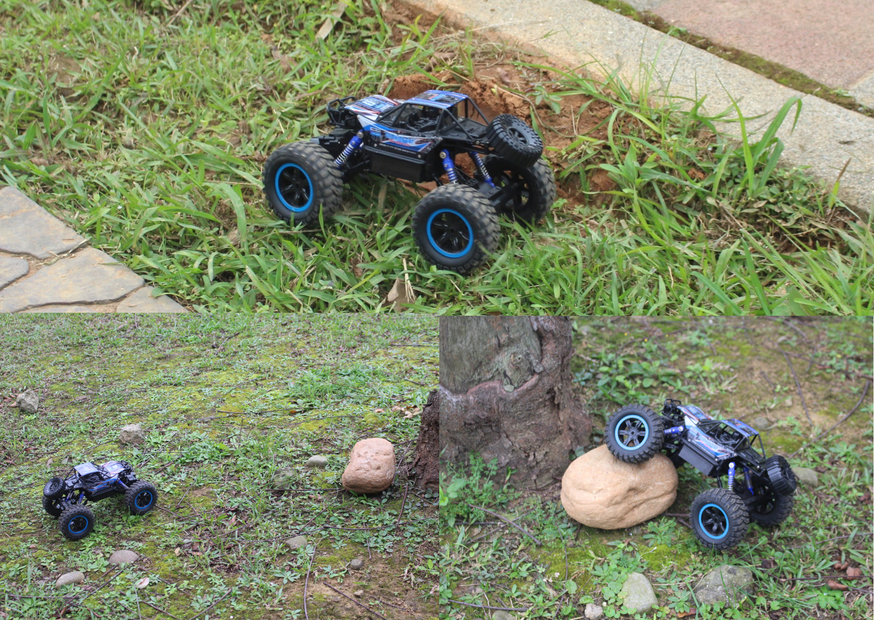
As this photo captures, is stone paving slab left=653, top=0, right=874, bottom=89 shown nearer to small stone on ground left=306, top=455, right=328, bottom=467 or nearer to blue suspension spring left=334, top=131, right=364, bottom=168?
blue suspension spring left=334, top=131, right=364, bottom=168

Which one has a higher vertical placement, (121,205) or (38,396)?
(121,205)

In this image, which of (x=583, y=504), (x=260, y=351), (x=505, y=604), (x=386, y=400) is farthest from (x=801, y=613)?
A: (x=260, y=351)

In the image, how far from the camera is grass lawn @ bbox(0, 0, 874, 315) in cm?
333

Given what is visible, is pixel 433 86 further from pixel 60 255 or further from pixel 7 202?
pixel 7 202

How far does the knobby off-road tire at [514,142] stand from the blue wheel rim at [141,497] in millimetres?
1942

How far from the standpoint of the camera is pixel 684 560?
8.42 ft

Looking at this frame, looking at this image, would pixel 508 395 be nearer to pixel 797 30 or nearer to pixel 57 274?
pixel 57 274

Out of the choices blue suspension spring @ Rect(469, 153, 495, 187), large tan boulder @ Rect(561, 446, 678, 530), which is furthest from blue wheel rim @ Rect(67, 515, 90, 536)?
blue suspension spring @ Rect(469, 153, 495, 187)

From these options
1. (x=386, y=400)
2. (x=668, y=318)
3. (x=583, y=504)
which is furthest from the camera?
(x=668, y=318)

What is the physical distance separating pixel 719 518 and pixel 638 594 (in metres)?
0.39

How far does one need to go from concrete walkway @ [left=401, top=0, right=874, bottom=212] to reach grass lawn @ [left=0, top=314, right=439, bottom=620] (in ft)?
7.17

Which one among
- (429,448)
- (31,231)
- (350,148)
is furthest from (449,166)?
(31,231)

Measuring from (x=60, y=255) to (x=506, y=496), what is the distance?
2.50 m

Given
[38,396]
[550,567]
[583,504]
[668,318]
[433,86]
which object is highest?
[433,86]
